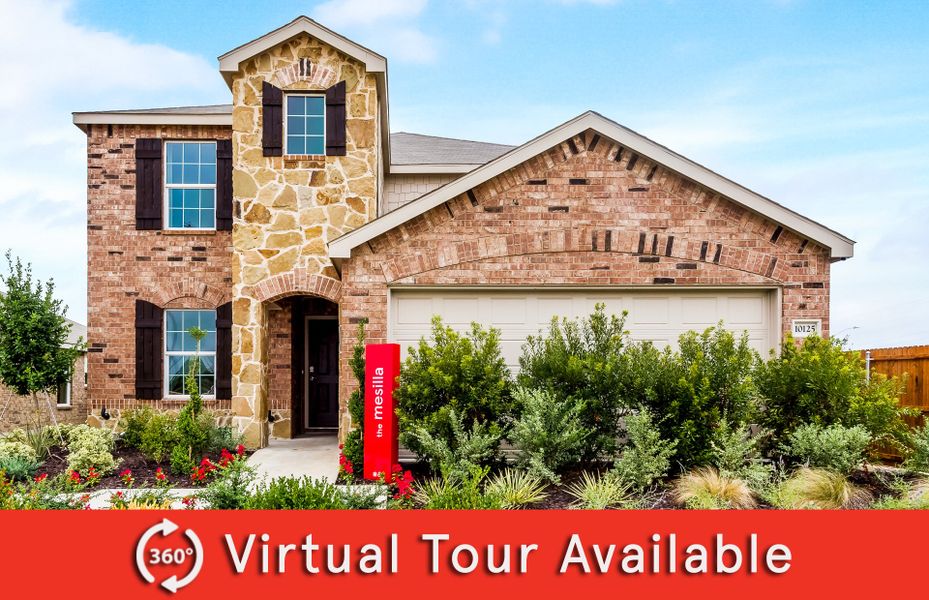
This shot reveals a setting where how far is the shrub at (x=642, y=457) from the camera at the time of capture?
27.4 ft

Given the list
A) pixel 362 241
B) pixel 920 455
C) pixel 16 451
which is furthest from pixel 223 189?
pixel 920 455

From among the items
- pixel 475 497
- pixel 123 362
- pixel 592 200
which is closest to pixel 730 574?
pixel 475 497

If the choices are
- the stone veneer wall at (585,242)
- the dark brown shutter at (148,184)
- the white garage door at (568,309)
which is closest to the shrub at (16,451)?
the stone veneer wall at (585,242)

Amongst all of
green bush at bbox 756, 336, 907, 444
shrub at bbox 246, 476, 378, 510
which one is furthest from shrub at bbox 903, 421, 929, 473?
shrub at bbox 246, 476, 378, 510

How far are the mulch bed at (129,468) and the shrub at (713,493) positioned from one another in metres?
6.37

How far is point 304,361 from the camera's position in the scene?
50.0 feet

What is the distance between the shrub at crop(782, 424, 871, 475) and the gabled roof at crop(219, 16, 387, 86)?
935 cm

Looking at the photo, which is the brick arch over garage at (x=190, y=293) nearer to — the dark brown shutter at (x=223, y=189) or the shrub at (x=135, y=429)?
the dark brown shutter at (x=223, y=189)

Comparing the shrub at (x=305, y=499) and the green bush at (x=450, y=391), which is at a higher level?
the green bush at (x=450, y=391)

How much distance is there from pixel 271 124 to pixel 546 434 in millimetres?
7945

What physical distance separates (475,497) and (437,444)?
62.9 inches

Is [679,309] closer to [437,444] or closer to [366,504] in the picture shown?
[437,444]

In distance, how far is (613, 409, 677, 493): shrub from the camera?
836 centimetres

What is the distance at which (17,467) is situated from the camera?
9758 mm
